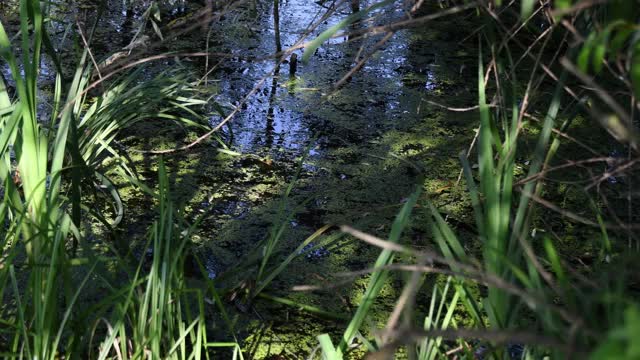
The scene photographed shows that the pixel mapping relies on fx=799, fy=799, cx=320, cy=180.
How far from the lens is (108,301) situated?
123 centimetres

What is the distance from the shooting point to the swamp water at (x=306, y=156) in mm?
1666

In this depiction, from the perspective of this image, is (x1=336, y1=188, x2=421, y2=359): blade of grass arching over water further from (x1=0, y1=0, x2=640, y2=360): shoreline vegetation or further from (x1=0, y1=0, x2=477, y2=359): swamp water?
(x1=0, y1=0, x2=477, y2=359): swamp water

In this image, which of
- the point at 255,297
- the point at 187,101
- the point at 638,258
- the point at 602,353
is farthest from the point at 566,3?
the point at 187,101

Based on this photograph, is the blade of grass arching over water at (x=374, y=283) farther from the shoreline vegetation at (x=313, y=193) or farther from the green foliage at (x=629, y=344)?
the green foliage at (x=629, y=344)

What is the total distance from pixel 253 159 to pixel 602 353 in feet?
6.06

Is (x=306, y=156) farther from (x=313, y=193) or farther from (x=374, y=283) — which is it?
(x=374, y=283)

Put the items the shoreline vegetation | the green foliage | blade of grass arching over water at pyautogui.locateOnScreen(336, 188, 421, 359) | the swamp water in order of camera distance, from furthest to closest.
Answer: the swamp water < blade of grass arching over water at pyautogui.locateOnScreen(336, 188, 421, 359) < the shoreline vegetation < the green foliage

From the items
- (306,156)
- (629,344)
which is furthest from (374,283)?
(306,156)

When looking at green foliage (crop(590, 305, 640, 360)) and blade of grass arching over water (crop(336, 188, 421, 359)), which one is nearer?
green foliage (crop(590, 305, 640, 360))

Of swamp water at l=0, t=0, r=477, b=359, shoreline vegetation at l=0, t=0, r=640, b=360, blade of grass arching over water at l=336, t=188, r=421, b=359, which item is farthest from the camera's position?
swamp water at l=0, t=0, r=477, b=359

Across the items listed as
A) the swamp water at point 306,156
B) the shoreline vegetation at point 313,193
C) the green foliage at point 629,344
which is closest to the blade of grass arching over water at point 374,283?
the shoreline vegetation at point 313,193

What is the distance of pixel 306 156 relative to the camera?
2.22 m

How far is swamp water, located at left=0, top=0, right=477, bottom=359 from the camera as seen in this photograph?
5.47 ft

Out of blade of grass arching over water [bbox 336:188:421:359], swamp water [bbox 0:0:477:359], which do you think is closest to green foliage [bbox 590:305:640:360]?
blade of grass arching over water [bbox 336:188:421:359]
